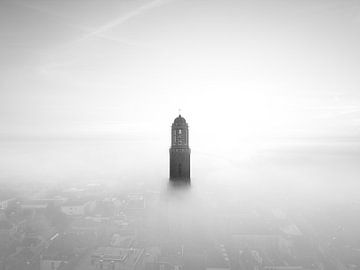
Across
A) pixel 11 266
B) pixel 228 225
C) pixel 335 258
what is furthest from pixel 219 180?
pixel 11 266

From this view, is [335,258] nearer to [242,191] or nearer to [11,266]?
[242,191]

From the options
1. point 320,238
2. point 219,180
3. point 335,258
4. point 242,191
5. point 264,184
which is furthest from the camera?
point 264,184

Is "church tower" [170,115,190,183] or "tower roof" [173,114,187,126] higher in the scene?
"tower roof" [173,114,187,126]

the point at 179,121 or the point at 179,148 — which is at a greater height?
the point at 179,121

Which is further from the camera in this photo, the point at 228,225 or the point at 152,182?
the point at 152,182

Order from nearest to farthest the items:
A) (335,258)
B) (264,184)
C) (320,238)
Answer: (335,258) < (320,238) < (264,184)

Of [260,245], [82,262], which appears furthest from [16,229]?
[260,245]

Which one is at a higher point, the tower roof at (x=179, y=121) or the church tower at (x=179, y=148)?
the tower roof at (x=179, y=121)
